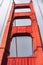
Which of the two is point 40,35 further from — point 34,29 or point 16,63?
point 16,63

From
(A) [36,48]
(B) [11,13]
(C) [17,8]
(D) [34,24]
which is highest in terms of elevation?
(C) [17,8]

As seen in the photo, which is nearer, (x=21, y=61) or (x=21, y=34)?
(x=21, y=61)

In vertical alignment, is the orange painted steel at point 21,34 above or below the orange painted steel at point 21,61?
above

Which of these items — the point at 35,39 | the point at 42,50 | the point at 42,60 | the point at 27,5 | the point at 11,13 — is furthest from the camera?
the point at 27,5

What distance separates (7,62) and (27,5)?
6234mm

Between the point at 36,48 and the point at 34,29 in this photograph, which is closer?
the point at 36,48

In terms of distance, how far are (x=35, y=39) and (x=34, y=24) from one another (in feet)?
4.43

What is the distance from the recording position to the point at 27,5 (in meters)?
13.1

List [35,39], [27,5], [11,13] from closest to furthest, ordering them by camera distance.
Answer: [35,39], [11,13], [27,5]

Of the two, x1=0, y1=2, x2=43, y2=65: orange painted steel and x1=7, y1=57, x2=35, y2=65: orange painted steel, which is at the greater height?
x1=0, y1=2, x2=43, y2=65: orange painted steel

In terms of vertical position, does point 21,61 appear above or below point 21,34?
below

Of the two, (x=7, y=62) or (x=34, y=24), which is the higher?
(x=34, y=24)

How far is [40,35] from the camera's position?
9.16 meters

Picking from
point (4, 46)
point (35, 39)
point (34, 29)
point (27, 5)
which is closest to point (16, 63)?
point (4, 46)
